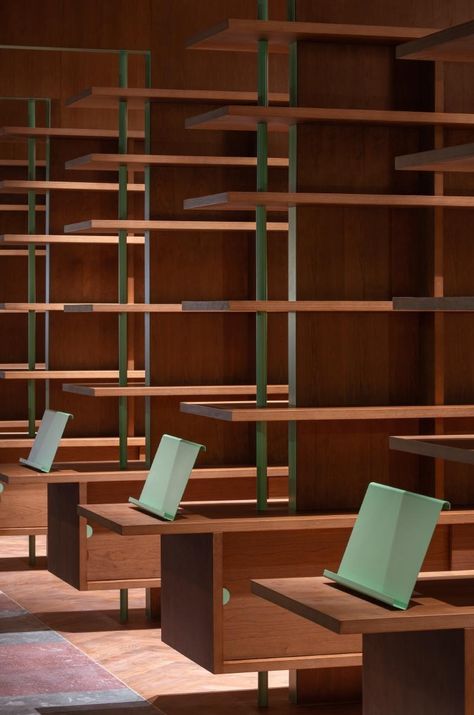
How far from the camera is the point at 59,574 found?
6000mm

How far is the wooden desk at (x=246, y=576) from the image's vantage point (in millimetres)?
4406

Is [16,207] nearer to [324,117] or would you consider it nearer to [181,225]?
[181,225]

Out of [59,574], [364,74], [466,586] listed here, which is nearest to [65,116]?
[59,574]

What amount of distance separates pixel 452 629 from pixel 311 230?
1887 millimetres

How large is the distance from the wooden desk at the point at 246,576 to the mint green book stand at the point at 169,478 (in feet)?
0.18

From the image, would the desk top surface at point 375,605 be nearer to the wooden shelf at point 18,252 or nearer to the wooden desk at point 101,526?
the wooden desk at point 101,526

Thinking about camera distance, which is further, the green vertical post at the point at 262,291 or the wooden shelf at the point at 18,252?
the wooden shelf at the point at 18,252

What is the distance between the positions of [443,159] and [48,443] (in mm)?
2976

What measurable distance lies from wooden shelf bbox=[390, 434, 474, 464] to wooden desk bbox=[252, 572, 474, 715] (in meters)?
0.32

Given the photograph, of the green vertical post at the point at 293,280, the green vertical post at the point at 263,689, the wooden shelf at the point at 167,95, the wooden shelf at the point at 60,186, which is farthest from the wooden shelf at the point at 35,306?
the green vertical post at the point at 263,689

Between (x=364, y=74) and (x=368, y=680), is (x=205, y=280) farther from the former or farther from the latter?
(x=368, y=680)

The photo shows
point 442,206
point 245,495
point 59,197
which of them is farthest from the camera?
point 59,197

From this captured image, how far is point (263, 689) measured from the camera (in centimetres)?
488

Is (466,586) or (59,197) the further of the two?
(59,197)
